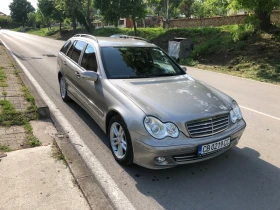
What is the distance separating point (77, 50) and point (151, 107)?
2.90 meters

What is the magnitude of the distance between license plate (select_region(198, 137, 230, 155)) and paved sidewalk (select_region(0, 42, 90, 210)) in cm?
145

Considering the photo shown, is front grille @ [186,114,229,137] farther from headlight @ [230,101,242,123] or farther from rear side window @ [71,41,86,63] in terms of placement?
rear side window @ [71,41,86,63]

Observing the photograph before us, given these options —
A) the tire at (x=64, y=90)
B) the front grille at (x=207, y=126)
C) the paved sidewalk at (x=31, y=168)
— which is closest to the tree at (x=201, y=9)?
the tire at (x=64, y=90)

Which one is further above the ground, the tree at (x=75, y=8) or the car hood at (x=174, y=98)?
the tree at (x=75, y=8)

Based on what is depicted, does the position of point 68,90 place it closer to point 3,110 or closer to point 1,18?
point 3,110

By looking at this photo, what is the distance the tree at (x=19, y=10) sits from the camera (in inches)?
3920

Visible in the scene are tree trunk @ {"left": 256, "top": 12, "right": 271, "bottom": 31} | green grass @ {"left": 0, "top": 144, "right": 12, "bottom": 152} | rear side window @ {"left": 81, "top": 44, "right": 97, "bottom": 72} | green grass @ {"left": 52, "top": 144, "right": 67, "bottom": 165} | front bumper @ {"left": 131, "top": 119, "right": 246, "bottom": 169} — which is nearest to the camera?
front bumper @ {"left": 131, "top": 119, "right": 246, "bottom": 169}

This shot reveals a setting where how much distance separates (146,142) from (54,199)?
1.18 m

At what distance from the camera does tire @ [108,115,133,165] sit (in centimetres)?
346

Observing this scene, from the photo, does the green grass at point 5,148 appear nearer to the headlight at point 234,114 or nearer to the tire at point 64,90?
the tire at point 64,90

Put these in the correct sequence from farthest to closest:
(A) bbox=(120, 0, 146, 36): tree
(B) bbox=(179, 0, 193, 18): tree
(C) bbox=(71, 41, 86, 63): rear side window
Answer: (B) bbox=(179, 0, 193, 18): tree < (A) bbox=(120, 0, 146, 36): tree < (C) bbox=(71, 41, 86, 63): rear side window

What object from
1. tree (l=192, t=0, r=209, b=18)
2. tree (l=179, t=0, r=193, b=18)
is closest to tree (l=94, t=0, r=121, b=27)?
tree (l=192, t=0, r=209, b=18)

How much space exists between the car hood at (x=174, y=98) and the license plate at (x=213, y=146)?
36cm

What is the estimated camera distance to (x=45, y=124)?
16.1ft
